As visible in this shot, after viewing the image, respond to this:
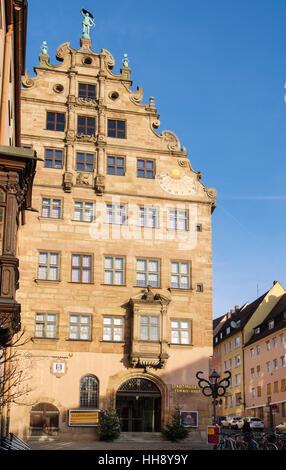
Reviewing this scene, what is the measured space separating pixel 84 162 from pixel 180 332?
11051mm

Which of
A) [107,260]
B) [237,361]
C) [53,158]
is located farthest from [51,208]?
[237,361]

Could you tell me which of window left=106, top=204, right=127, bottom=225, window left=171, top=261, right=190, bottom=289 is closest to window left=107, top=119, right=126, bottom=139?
window left=106, top=204, right=127, bottom=225

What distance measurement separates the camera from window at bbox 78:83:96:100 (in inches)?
1499

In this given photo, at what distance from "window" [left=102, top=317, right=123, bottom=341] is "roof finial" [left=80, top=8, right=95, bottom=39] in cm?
1793

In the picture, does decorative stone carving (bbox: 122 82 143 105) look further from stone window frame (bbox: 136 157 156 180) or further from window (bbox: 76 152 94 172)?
window (bbox: 76 152 94 172)

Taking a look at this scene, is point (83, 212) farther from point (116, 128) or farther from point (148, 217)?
point (116, 128)

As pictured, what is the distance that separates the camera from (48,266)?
34.3m

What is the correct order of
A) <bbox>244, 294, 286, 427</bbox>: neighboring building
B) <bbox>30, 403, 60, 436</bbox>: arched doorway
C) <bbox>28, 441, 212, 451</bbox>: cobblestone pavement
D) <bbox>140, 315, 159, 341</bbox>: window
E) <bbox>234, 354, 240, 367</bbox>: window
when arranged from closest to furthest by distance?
1. <bbox>28, 441, 212, 451</bbox>: cobblestone pavement
2. <bbox>30, 403, 60, 436</bbox>: arched doorway
3. <bbox>140, 315, 159, 341</bbox>: window
4. <bbox>244, 294, 286, 427</bbox>: neighboring building
5. <bbox>234, 354, 240, 367</bbox>: window

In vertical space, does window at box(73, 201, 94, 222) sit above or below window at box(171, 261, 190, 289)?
above

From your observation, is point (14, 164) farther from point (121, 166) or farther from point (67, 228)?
point (121, 166)

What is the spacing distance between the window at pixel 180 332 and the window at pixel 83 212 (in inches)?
292

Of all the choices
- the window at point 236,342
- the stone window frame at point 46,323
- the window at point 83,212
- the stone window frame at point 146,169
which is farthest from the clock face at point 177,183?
the window at point 236,342

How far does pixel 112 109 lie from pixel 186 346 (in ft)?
47.6

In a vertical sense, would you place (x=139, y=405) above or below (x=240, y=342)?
below
